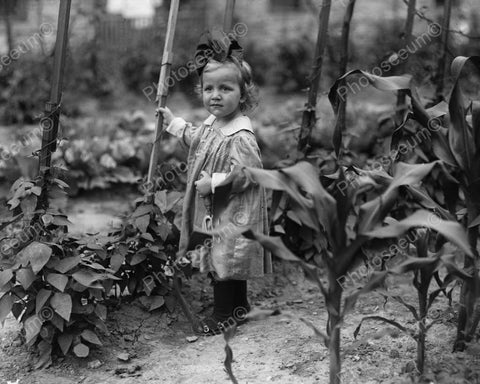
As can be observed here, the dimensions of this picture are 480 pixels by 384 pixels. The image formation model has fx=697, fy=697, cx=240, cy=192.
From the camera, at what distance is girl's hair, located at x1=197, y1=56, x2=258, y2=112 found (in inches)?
134

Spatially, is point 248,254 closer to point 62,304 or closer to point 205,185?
point 205,185

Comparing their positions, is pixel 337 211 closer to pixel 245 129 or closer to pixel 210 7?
pixel 245 129

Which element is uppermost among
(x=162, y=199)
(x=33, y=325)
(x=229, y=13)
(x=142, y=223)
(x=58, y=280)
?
(x=229, y=13)

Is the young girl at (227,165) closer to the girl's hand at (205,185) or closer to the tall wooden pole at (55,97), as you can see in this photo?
the girl's hand at (205,185)

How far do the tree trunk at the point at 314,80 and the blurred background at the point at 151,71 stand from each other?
0.12 metres

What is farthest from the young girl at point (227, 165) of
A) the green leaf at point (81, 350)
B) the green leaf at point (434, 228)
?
the green leaf at point (434, 228)

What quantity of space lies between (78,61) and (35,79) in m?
1.20

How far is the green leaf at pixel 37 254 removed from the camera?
10.1 ft

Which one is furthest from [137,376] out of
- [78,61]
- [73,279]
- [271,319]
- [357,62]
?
[357,62]

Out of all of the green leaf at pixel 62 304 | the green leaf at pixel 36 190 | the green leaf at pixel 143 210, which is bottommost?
the green leaf at pixel 62 304

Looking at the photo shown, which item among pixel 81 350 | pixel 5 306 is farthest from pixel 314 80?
pixel 5 306

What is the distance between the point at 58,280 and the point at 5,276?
0.23m

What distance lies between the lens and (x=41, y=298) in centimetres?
313

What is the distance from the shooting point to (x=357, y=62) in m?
11.1
